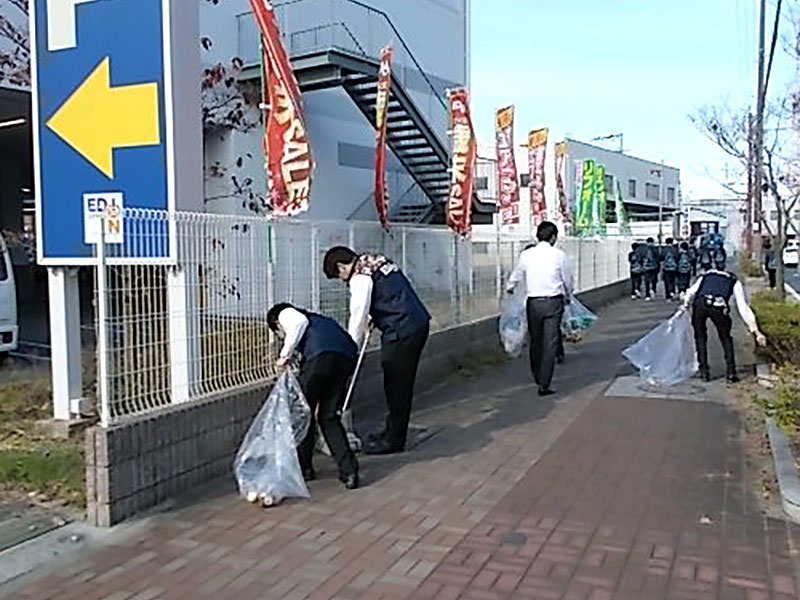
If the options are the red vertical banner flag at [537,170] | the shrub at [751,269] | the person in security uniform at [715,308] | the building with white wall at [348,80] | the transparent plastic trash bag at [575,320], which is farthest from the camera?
the shrub at [751,269]

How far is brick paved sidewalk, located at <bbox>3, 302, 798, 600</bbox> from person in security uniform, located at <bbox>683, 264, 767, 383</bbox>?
2.69 meters

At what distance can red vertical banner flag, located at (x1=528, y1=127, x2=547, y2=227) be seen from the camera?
20.1 metres

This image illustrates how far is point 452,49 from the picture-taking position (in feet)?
84.7

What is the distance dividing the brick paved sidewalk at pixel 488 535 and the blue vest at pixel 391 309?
0.98m

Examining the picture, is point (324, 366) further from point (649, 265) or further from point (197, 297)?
point (649, 265)

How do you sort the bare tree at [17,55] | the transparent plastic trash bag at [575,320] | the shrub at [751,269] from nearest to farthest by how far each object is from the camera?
the bare tree at [17,55]
the transparent plastic trash bag at [575,320]
the shrub at [751,269]

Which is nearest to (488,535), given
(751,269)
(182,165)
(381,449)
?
(381,449)

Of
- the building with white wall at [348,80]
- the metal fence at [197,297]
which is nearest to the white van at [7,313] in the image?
the building with white wall at [348,80]

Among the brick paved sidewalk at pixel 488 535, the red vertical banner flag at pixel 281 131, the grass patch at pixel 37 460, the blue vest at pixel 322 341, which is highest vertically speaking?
the red vertical banner flag at pixel 281 131

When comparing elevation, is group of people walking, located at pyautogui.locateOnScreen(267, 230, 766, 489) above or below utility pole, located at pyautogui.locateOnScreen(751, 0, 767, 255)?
below

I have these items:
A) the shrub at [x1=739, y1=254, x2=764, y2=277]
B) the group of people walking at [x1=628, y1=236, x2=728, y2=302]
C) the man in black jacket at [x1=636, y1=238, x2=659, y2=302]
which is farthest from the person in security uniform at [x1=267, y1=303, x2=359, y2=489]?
the shrub at [x1=739, y1=254, x2=764, y2=277]

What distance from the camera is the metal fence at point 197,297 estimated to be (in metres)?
5.82

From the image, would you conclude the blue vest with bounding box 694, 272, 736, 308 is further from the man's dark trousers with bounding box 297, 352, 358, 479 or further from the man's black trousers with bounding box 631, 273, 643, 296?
the man's black trousers with bounding box 631, 273, 643, 296

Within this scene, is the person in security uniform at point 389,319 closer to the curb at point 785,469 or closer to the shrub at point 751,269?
the curb at point 785,469
